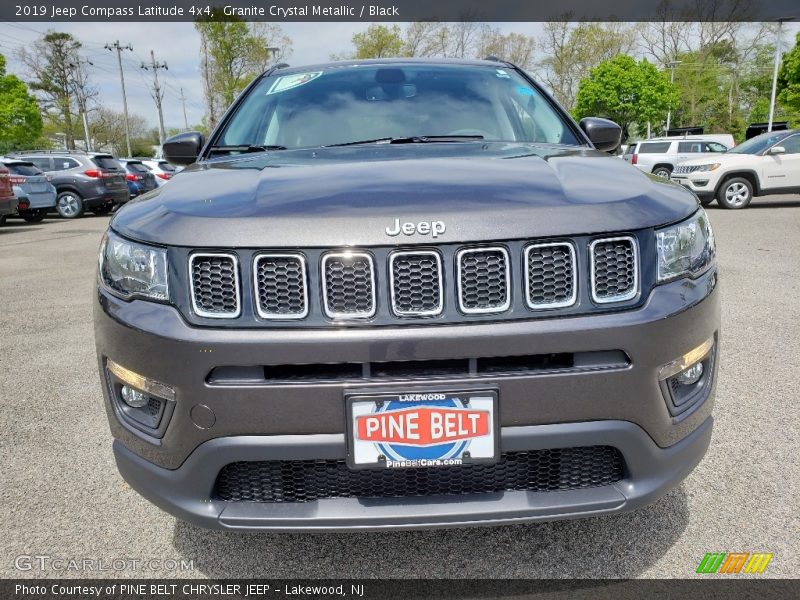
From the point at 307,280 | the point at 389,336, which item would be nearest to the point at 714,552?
the point at 389,336

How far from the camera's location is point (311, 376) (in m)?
1.52

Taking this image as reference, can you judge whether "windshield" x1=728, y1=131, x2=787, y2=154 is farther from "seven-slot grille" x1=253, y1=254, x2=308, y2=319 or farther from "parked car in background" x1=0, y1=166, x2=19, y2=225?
"parked car in background" x1=0, y1=166, x2=19, y2=225

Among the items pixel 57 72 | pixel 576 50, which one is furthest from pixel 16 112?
pixel 576 50

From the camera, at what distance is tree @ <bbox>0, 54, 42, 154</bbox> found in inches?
1341

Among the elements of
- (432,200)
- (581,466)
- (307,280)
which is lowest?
(581,466)

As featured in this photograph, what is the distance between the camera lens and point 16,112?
116 ft

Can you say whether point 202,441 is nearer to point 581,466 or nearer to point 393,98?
point 581,466

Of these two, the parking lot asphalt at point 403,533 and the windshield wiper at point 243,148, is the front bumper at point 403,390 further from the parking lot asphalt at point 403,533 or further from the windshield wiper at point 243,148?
the windshield wiper at point 243,148

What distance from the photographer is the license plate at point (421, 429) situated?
4.90 ft

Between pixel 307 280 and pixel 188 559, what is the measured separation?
113 cm

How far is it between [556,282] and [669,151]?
19389mm

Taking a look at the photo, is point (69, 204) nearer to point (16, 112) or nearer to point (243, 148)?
point (243, 148)

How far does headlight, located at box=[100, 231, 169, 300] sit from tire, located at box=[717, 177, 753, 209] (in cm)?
1377

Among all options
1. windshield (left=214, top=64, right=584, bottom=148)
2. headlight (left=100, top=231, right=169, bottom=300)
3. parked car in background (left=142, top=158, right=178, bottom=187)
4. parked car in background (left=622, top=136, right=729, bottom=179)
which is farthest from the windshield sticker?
parked car in background (left=142, top=158, right=178, bottom=187)
